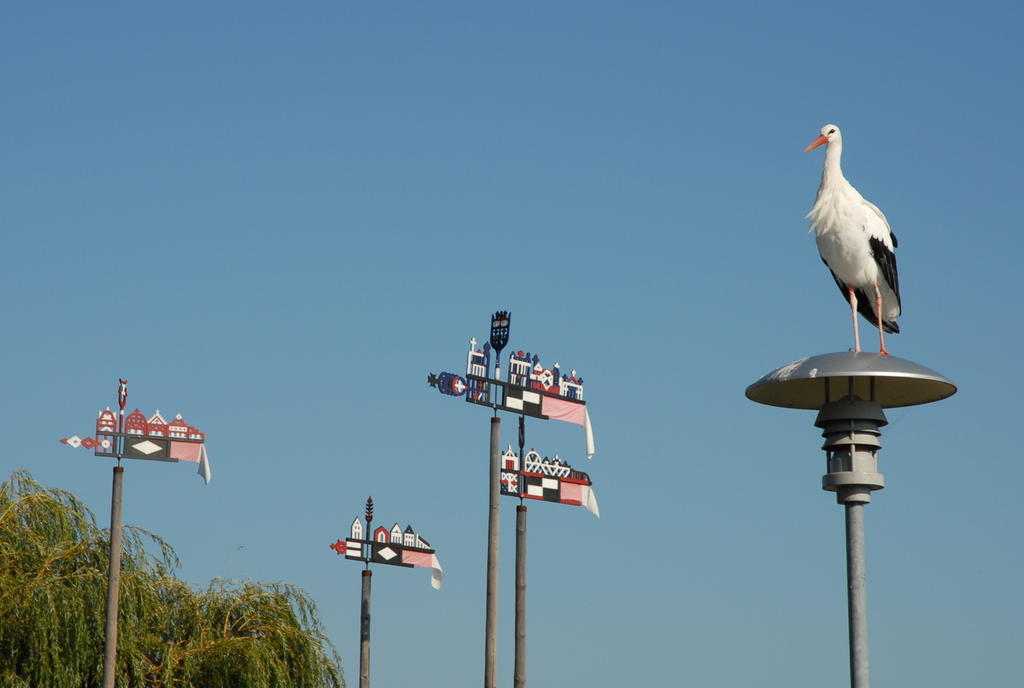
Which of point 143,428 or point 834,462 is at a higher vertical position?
point 143,428

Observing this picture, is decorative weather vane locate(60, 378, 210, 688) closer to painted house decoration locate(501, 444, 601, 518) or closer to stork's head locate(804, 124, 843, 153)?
painted house decoration locate(501, 444, 601, 518)

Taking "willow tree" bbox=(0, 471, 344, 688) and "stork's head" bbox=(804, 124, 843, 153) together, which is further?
"willow tree" bbox=(0, 471, 344, 688)

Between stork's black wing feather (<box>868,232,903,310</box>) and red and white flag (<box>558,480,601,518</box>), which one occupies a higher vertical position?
stork's black wing feather (<box>868,232,903,310</box>)

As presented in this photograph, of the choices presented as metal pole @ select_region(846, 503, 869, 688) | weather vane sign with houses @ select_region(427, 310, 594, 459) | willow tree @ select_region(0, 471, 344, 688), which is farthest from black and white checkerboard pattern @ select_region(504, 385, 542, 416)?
metal pole @ select_region(846, 503, 869, 688)

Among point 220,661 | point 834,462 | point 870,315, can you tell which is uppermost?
point 870,315

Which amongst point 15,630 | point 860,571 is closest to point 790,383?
point 860,571

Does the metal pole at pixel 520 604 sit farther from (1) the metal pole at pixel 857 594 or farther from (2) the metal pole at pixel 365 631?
(1) the metal pole at pixel 857 594

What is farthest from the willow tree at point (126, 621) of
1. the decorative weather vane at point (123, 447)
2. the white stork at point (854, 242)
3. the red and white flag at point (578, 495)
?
the white stork at point (854, 242)

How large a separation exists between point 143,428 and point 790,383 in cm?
1396

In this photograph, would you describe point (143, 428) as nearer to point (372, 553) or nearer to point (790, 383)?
point (372, 553)

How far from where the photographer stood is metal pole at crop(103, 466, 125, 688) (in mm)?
21375

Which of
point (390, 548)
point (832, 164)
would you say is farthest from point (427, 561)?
point (832, 164)

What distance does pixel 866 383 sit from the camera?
1123 centimetres

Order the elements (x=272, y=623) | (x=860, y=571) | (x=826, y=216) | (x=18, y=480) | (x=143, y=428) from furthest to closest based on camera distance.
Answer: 1. (x=272, y=623)
2. (x=18, y=480)
3. (x=143, y=428)
4. (x=826, y=216)
5. (x=860, y=571)
